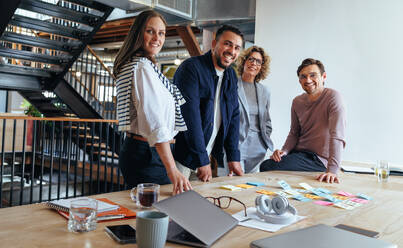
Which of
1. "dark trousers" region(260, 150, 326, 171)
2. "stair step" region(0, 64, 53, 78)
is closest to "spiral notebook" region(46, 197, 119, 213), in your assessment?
"dark trousers" region(260, 150, 326, 171)

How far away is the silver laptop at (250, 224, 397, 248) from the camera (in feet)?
2.73

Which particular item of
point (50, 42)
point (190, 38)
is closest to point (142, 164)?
point (190, 38)

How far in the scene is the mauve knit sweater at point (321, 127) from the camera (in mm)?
2256

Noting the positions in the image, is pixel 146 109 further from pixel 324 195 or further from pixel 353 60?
pixel 353 60

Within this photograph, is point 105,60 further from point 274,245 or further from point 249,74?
point 274,245

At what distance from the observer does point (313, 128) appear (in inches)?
99.9

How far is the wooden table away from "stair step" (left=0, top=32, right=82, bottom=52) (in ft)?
14.5

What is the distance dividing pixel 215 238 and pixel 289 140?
1.93 metres

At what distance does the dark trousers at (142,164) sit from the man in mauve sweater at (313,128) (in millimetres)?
1104

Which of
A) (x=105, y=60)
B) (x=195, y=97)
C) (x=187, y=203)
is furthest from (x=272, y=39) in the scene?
(x=105, y=60)

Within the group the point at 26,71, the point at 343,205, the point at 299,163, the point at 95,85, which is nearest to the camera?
the point at 343,205

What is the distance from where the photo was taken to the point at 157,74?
1533 mm

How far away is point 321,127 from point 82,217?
1.93 metres

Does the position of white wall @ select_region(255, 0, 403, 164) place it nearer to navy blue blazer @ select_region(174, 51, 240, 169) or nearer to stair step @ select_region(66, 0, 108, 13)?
navy blue blazer @ select_region(174, 51, 240, 169)
